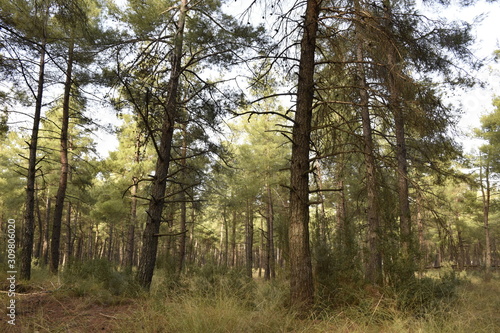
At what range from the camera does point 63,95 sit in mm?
10203

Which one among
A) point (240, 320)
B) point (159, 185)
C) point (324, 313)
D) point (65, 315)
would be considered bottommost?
point (65, 315)

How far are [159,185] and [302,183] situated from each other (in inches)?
145

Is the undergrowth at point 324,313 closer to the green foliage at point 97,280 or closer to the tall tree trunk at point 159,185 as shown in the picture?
the green foliage at point 97,280

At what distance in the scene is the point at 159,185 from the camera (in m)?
6.62

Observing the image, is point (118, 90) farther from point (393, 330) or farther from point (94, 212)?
point (94, 212)

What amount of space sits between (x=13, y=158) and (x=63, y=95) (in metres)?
14.2

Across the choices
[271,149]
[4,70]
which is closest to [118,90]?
[4,70]

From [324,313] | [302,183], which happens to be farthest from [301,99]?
[324,313]

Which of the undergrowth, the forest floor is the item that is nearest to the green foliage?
the undergrowth

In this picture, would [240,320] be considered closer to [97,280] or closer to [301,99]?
[301,99]

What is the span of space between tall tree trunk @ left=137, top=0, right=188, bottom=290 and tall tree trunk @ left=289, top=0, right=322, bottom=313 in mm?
2996

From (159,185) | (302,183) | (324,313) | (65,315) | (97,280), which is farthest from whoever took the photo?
(97,280)

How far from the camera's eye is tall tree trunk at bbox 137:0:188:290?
635 centimetres

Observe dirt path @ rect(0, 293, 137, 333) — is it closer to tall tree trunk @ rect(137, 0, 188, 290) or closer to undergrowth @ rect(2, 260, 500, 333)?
undergrowth @ rect(2, 260, 500, 333)
